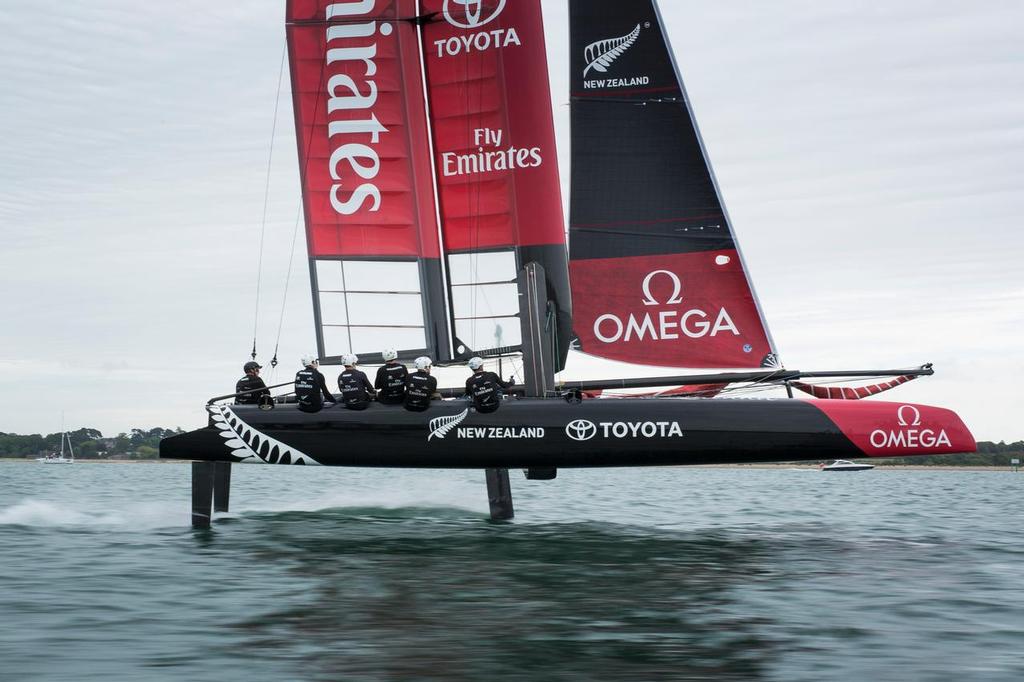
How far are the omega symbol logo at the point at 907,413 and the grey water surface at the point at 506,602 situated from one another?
138 centimetres

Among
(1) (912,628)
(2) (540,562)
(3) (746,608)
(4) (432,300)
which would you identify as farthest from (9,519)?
(1) (912,628)

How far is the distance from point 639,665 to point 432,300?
8729mm

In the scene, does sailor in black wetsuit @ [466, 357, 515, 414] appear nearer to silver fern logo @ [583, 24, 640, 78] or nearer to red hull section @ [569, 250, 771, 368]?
red hull section @ [569, 250, 771, 368]

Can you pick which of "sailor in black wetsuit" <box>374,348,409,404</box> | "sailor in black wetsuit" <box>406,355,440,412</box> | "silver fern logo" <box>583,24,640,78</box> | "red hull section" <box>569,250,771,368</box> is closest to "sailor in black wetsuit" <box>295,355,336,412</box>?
"sailor in black wetsuit" <box>374,348,409,404</box>

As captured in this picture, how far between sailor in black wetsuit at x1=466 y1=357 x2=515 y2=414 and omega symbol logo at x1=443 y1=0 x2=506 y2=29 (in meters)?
4.84

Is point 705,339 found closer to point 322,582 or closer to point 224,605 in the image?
point 322,582

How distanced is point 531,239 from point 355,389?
123 inches

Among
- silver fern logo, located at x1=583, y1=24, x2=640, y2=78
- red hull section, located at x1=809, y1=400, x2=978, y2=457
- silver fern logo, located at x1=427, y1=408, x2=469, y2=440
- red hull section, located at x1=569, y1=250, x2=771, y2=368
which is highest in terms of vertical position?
silver fern logo, located at x1=583, y1=24, x2=640, y2=78

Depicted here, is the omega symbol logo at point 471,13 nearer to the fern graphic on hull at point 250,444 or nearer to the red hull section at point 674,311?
the red hull section at point 674,311

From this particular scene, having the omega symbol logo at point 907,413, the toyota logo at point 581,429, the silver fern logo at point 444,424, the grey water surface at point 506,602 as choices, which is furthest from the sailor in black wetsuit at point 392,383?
the omega symbol logo at point 907,413

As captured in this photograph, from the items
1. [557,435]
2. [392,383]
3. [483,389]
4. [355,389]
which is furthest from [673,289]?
[355,389]

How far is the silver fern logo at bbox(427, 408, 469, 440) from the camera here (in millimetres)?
12281

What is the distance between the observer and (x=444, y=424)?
12.3 metres

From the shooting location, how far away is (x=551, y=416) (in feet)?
39.7
